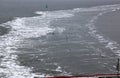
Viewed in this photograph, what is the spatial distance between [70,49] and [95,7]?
50.4 m

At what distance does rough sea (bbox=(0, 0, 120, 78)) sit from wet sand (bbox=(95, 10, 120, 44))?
121 cm

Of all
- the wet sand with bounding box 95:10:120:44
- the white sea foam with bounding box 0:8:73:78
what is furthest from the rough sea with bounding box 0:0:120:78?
the wet sand with bounding box 95:10:120:44

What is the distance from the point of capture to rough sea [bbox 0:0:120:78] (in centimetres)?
4250

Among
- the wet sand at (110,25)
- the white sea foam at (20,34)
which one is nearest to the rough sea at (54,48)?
the white sea foam at (20,34)

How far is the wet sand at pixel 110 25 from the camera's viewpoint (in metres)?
59.7

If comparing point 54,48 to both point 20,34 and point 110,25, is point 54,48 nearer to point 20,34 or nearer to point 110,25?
point 20,34

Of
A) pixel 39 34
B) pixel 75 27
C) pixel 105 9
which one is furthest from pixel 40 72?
pixel 105 9

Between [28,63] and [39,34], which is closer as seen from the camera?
[28,63]

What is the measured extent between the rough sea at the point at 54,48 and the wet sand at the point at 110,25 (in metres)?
1.21

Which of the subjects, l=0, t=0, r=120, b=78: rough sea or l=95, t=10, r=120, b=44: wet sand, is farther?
l=95, t=10, r=120, b=44: wet sand

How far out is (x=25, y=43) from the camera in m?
55.3

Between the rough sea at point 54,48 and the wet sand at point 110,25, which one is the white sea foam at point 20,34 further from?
the wet sand at point 110,25

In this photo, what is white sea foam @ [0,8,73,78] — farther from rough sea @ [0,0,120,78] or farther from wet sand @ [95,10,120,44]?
wet sand @ [95,10,120,44]

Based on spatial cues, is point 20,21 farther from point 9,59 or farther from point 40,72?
point 40,72
